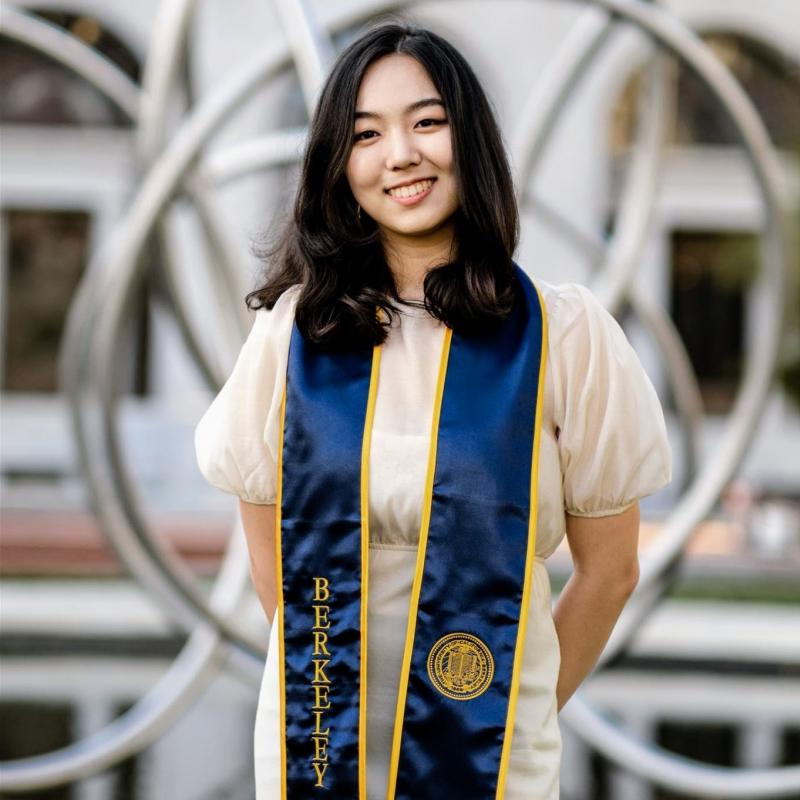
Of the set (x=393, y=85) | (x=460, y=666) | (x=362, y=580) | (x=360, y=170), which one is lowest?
(x=460, y=666)

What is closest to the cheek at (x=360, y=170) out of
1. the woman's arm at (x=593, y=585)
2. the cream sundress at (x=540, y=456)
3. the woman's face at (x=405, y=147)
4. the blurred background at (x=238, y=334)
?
the woman's face at (x=405, y=147)

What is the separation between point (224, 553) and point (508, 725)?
8171mm

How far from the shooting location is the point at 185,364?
14203mm

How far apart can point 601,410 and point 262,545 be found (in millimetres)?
505

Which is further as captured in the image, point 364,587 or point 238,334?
point 238,334

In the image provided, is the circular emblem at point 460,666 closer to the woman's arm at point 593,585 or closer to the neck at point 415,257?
the woman's arm at point 593,585

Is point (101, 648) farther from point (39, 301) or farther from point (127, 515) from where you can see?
point (39, 301)

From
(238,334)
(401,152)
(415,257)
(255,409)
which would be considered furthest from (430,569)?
(238,334)

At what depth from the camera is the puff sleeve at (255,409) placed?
179cm

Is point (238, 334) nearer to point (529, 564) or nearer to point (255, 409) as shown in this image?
point (255, 409)

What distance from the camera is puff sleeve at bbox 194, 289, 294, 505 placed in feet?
5.88

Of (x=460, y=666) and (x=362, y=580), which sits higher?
(x=362, y=580)

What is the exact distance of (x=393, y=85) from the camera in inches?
69.2

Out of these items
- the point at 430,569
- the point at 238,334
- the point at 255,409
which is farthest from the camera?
the point at 238,334
